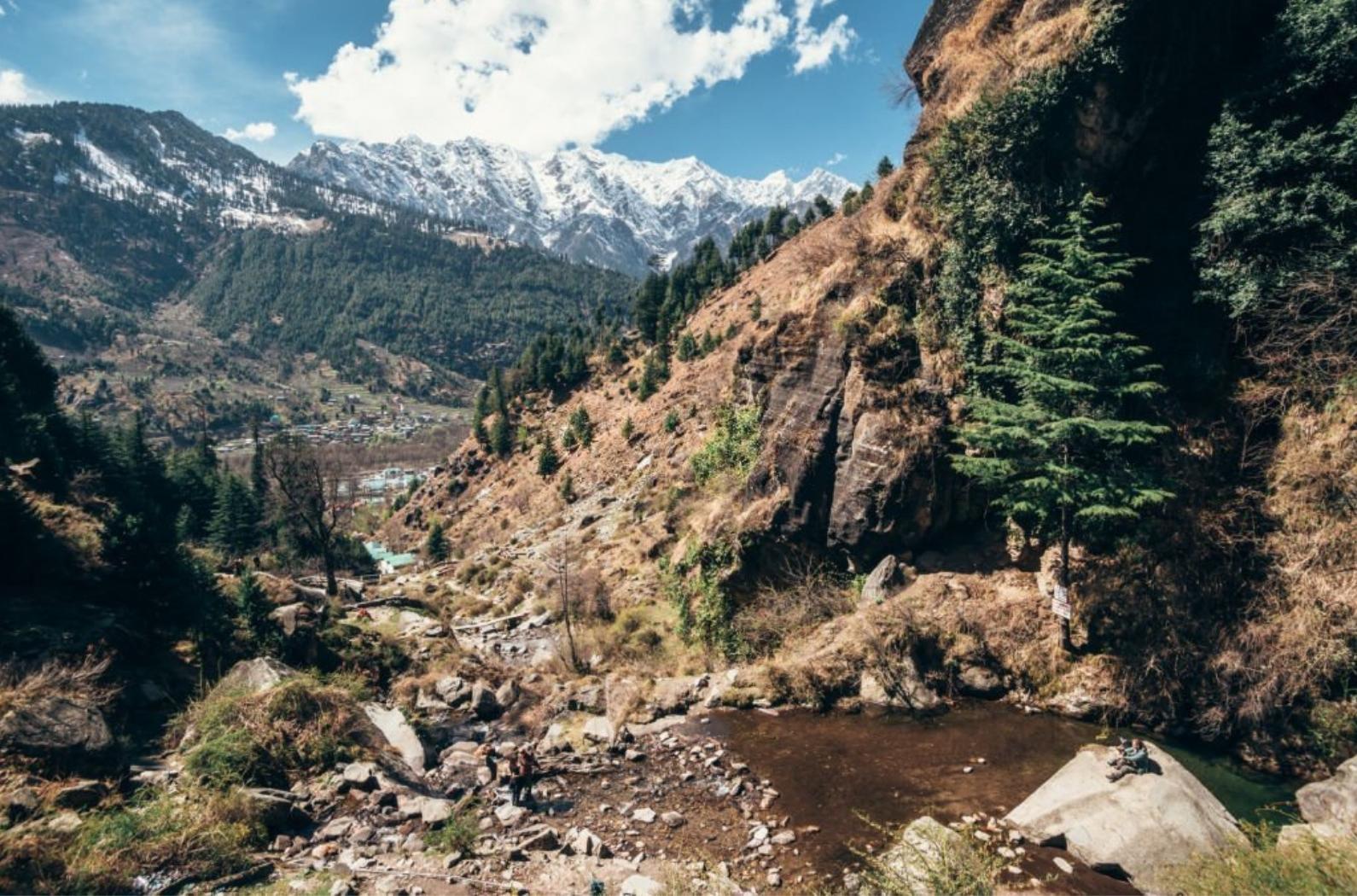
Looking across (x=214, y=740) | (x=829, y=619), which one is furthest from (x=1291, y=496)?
(x=214, y=740)

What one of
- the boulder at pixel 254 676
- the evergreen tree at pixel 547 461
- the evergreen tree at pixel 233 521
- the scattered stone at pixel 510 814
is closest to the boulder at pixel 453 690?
the boulder at pixel 254 676

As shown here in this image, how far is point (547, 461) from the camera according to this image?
5809 centimetres

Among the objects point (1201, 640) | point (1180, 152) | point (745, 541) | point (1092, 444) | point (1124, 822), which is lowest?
point (1124, 822)

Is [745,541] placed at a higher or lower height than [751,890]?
higher

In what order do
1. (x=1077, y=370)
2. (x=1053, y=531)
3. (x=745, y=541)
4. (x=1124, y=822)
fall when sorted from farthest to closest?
(x=745, y=541)
(x=1053, y=531)
(x=1077, y=370)
(x=1124, y=822)

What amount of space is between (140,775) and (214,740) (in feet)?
4.87

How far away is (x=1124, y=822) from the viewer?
10.3 meters

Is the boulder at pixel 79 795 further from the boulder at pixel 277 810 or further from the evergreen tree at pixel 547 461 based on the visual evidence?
the evergreen tree at pixel 547 461

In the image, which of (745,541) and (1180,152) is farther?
(745,541)

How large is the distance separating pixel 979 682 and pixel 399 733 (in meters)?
17.0

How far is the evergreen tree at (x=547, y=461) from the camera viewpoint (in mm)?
57938

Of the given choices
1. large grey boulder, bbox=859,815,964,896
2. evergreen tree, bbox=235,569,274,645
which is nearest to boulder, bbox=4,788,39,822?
evergreen tree, bbox=235,569,274,645

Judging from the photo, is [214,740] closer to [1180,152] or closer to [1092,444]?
[1092,444]

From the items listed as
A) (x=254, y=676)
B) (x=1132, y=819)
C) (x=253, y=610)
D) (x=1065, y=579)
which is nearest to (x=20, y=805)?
(x=254, y=676)
